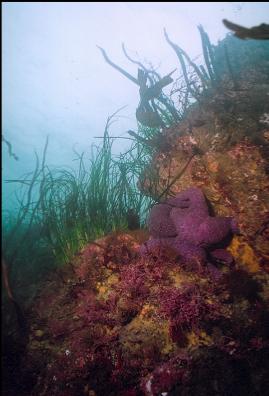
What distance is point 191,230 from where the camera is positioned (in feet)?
16.6

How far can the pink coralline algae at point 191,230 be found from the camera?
4977mm

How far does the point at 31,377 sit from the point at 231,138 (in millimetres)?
5750

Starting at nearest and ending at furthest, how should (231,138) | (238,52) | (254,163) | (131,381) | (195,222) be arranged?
(131,381) → (195,222) → (254,163) → (231,138) → (238,52)

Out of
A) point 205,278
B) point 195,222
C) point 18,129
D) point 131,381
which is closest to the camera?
point 131,381

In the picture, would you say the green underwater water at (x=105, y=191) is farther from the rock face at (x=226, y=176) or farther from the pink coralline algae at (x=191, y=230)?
the pink coralline algae at (x=191, y=230)

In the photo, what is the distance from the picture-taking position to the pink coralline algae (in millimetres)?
4977

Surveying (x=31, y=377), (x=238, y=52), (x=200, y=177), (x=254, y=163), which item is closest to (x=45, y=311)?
(x=31, y=377)

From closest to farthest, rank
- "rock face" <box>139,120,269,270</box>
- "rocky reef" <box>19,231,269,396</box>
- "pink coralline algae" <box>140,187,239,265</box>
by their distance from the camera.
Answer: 1. "rocky reef" <box>19,231,269,396</box>
2. "pink coralline algae" <box>140,187,239,265</box>
3. "rock face" <box>139,120,269,270</box>

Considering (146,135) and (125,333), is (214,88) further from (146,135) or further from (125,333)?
(125,333)

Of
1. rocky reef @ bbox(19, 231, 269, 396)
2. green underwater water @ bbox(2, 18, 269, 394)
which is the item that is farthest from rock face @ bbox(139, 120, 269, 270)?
rocky reef @ bbox(19, 231, 269, 396)

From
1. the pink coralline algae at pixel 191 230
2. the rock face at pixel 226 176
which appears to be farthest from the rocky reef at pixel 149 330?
the rock face at pixel 226 176

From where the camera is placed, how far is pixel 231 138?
5898 mm

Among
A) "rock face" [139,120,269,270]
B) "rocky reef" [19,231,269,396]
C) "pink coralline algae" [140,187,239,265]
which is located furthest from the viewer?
"rock face" [139,120,269,270]

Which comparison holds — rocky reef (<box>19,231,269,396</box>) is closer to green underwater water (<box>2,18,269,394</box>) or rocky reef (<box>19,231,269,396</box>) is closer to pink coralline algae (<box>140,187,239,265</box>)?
pink coralline algae (<box>140,187,239,265</box>)
